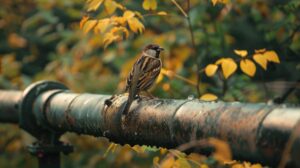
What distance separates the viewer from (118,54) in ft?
29.2

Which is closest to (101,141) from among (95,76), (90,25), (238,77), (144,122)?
(95,76)

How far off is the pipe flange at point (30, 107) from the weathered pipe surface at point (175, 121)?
0.19 ft

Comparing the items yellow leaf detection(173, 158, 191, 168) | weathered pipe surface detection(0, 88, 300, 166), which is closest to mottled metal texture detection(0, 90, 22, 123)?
weathered pipe surface detection(0, 88, 300, 166)

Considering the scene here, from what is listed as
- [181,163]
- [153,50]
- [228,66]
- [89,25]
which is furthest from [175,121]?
[153,50]

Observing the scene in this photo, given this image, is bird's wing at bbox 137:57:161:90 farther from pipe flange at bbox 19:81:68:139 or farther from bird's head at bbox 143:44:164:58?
pipe flange at bbox 19:81:68:139

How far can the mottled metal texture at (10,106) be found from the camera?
5.01 metres

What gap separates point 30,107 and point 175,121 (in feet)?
5.95

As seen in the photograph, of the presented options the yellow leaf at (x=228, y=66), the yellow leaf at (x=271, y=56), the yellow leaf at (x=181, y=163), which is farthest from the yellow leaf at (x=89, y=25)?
the yellow leaf at (x=181, y=163)

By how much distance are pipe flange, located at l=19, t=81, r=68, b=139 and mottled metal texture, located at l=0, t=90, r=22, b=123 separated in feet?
0.44

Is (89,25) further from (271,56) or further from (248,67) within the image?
(271,56)

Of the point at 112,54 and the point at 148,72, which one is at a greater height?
the point at 148,72

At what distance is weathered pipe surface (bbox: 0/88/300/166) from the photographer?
2574 millimetres

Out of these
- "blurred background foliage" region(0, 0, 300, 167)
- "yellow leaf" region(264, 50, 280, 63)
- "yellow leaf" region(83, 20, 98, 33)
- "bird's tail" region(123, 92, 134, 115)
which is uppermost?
"yellow leaf" region(83, 20, 98, 33)

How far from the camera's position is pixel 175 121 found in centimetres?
318
